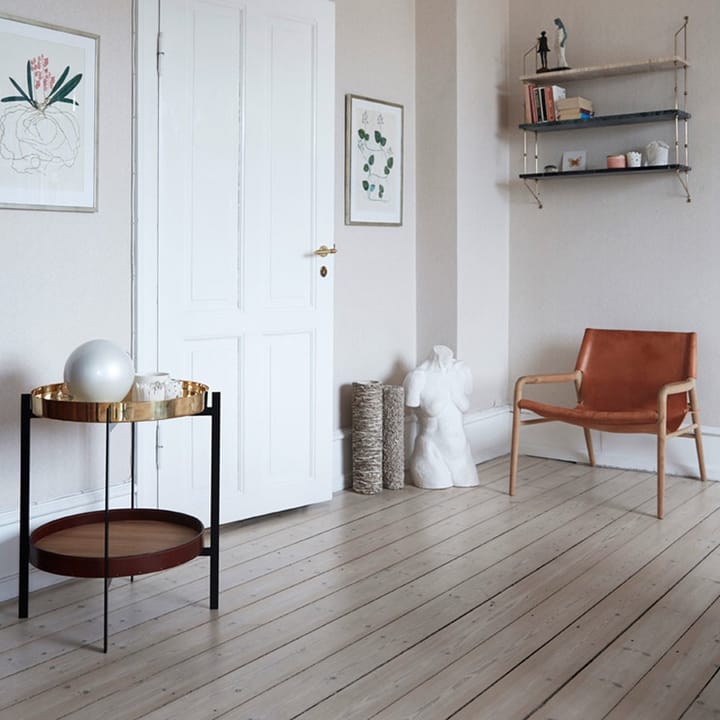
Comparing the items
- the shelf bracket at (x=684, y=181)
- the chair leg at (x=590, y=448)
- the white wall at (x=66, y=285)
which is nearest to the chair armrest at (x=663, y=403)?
the chair leg at (x=590, y=448)

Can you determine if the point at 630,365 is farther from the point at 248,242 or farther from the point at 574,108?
the point at 248,242

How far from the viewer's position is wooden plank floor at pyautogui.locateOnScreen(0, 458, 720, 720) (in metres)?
2.37

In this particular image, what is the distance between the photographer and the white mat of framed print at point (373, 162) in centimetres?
448

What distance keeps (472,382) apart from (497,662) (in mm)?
2332

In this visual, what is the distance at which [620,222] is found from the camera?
4.96 metres

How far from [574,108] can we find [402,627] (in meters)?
2.98

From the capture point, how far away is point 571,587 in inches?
126

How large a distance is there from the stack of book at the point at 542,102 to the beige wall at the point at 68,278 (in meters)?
2.32

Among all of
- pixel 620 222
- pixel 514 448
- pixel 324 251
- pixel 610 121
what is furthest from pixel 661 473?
pixel 610 121

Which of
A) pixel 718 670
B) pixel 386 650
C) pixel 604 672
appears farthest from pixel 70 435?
pixel 718 670

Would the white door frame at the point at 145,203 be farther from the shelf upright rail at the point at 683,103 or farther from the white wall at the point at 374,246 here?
the shelf upright rail at the point at 683,103

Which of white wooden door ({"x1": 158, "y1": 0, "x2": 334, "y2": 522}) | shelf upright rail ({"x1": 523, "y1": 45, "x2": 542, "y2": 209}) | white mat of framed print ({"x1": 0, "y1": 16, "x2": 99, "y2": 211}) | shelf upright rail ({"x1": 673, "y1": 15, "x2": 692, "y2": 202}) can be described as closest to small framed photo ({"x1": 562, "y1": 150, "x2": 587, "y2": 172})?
shelf upright rail ({"x1": 523, "y1": 45, "x2": 542, "y2": 209})

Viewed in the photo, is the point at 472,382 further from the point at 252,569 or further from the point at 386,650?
the point at 386,650

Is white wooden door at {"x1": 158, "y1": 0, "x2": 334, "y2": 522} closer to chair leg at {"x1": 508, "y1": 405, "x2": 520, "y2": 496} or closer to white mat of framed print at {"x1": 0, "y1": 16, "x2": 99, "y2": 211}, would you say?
white mat of framed print at {"x1": 0, "y1": 16, "x2": 99, "y2": 211}
